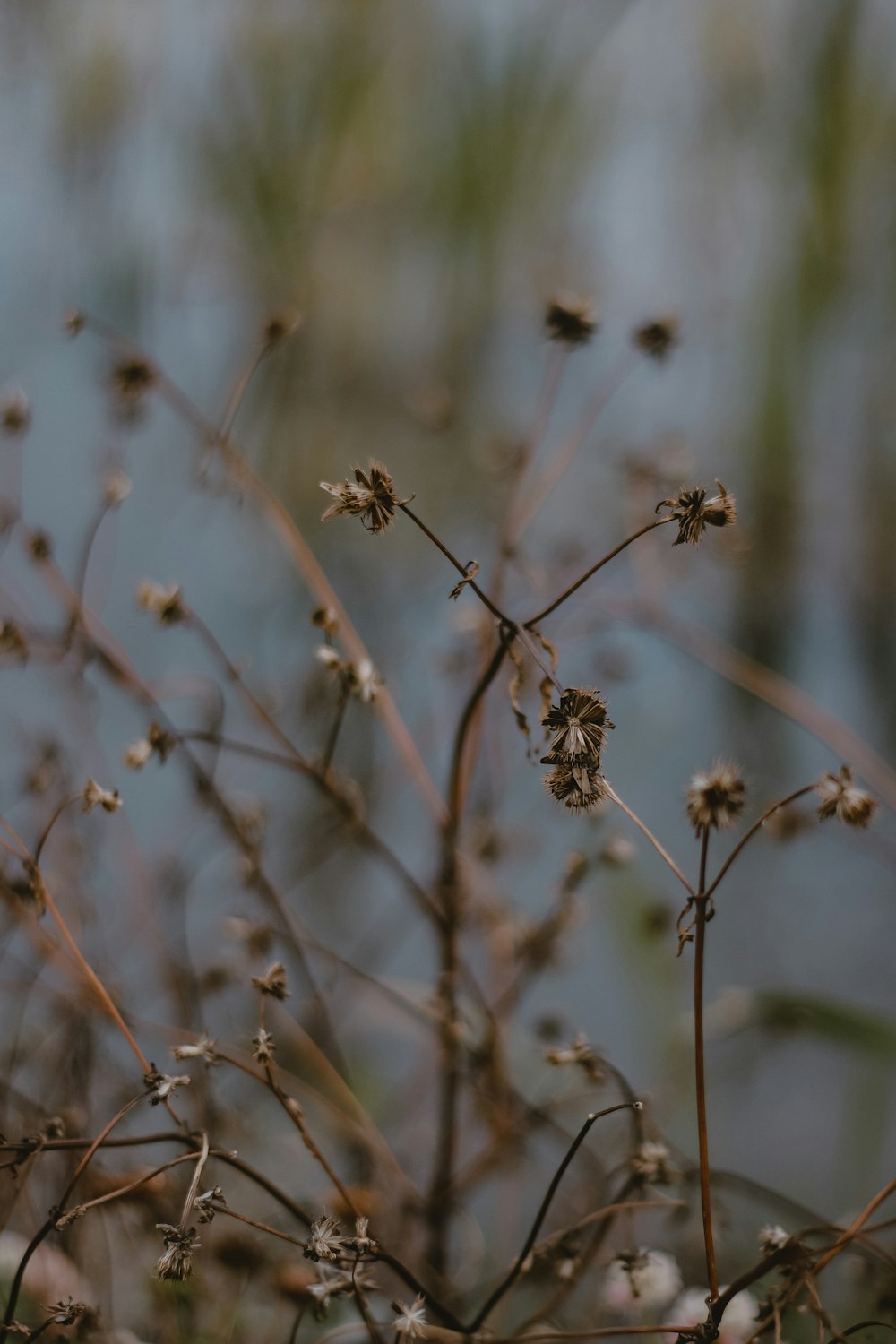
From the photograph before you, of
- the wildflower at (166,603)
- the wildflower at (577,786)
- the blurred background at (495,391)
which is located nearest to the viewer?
the wildflower at (577,786)

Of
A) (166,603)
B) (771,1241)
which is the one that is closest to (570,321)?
(166,603)

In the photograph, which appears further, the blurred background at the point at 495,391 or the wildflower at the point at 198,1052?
the blurred background at the point at 495,391

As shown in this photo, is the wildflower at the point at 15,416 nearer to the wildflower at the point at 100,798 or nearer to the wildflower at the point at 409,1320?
the wildflower at the point at 100,798

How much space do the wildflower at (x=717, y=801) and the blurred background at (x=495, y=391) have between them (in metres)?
0.40

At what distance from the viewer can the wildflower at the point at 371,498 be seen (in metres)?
0.23

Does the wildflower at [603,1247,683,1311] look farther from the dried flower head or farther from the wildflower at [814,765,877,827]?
the dried flower head

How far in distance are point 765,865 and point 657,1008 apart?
0.13m

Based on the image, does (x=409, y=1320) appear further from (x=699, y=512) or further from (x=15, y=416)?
(x=15, y=416)

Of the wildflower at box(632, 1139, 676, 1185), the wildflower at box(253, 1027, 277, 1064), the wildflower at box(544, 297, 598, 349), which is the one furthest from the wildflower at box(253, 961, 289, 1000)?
the wildflower at box(544, 297, 598, 349)

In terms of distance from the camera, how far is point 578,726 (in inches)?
8.3

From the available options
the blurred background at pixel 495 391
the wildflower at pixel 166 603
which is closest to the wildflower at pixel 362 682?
the wildflower at pixel 166 603

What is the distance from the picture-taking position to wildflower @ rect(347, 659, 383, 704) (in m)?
0.29

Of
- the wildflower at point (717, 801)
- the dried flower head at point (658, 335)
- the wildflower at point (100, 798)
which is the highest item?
the dried flower head at point (658, 335)

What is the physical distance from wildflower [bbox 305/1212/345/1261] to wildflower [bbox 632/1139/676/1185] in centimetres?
10
